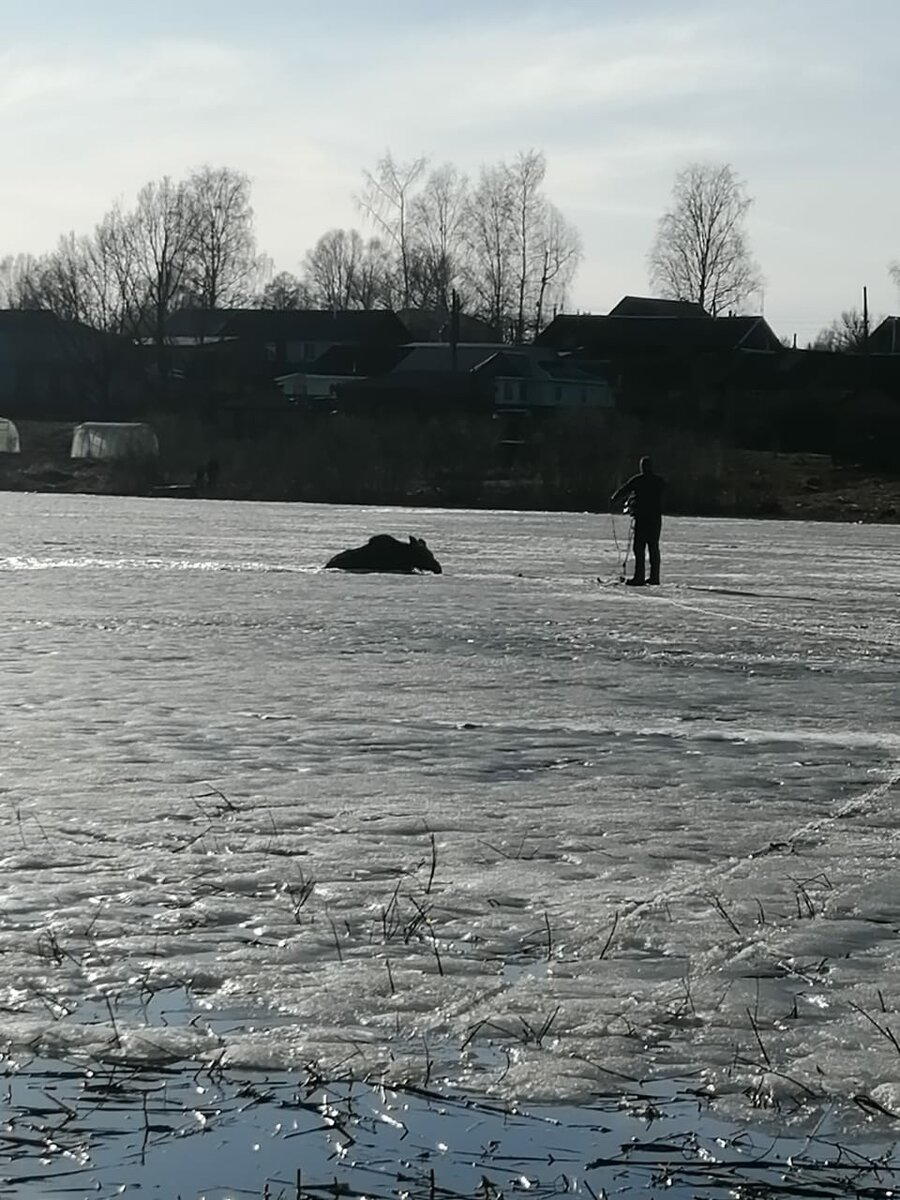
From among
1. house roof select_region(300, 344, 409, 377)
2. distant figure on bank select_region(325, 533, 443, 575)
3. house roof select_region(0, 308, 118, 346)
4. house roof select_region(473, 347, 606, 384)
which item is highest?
house roof select_region(0, 308, 118, 346)

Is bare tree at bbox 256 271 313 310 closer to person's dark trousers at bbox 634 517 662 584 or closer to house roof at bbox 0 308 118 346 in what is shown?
house roof at bbox 0 308 118 346

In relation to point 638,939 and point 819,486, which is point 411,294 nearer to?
point 819,486

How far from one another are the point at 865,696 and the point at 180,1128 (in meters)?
10.2

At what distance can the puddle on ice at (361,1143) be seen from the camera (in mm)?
4211

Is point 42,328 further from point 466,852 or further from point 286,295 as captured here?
point 466,852

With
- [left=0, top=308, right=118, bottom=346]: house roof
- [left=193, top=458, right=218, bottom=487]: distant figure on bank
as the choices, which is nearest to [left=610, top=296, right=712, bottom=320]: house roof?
A: [left=0, top=308, right=118, bottom=346]: house roof

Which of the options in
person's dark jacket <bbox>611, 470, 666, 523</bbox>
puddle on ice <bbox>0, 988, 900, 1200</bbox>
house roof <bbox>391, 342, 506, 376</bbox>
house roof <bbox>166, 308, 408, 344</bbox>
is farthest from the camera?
house roof <bbox>166, 308, 408, 344</bbox>

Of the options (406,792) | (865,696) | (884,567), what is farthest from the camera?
(884,567)

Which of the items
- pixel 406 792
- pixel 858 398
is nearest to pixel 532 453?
pixel 858 398

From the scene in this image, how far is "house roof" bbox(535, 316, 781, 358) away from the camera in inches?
4077

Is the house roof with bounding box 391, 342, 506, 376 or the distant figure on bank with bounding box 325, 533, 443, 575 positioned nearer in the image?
the distant figure on bank with bounding box 325, 533, 443, 575

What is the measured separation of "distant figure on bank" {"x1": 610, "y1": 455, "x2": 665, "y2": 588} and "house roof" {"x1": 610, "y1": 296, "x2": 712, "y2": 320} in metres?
94.2

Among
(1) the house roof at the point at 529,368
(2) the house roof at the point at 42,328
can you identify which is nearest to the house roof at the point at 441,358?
(1) the house roof at the point at 529,368

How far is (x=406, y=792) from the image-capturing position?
9.30 metres
